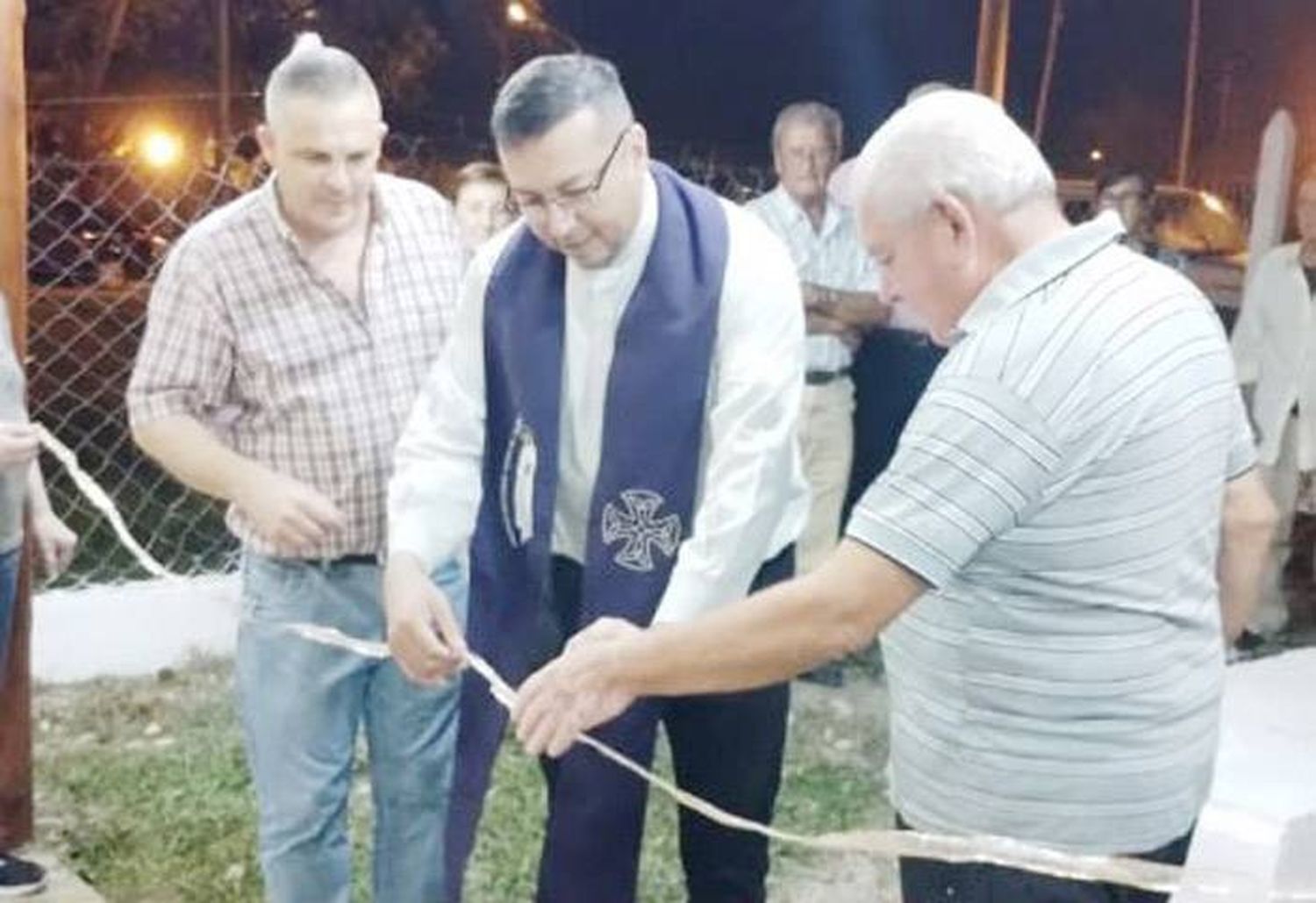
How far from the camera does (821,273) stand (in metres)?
6.35

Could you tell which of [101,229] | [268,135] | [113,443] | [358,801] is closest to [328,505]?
[268,135]

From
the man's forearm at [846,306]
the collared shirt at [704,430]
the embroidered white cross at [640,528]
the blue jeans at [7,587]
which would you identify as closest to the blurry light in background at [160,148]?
the man's forearm at [846,306]

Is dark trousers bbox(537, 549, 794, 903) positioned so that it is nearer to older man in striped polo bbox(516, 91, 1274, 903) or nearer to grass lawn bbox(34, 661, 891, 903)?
older man in striped polo bbox(516, 91, 1274, 903)

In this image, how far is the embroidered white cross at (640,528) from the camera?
3.05 meters

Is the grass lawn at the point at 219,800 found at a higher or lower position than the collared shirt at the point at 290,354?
lower

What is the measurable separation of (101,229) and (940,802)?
24.0 feet

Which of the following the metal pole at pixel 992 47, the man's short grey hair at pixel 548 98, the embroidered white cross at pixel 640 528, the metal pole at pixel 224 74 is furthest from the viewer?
the metal pole at pixel 224 74

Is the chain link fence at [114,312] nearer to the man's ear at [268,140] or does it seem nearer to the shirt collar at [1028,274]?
the man's ear at [268,140]

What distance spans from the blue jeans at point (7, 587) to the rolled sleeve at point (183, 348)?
0.99 metres

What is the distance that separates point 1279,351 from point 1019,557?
16.3 ft

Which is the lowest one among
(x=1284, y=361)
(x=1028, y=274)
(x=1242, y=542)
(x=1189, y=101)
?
(x=1284, y=361)

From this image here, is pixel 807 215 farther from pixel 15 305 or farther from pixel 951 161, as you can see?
pixel 951 161

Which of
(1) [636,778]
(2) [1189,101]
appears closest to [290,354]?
(1) [636,778]

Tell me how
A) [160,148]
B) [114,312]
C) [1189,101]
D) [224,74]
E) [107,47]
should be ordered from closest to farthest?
[114,312] → [224,74] → [160,148] → [107,47] → [1189,101]
